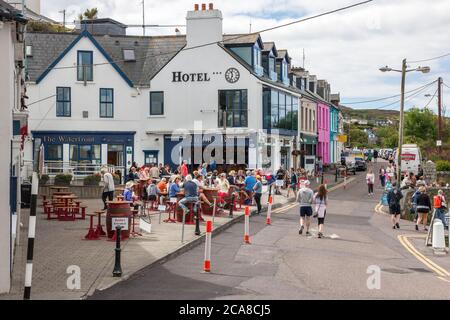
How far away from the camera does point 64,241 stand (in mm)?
18578

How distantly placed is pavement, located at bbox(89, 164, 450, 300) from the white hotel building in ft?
66.8

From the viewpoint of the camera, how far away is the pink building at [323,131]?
65.2 metres

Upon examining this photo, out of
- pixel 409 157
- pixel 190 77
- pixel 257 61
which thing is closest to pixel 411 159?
pixel 409 157

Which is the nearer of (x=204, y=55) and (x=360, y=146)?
(x=204, y=55)

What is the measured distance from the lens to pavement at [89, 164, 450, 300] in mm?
12570

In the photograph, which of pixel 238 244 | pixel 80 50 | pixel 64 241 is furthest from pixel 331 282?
pixel 80 50

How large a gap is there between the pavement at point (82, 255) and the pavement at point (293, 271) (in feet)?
0.99

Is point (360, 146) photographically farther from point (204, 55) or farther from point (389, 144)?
point (204, 55)

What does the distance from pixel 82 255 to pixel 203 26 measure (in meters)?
30.1

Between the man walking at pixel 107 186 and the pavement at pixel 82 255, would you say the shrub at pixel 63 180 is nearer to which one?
the man walking at pixel 107 186

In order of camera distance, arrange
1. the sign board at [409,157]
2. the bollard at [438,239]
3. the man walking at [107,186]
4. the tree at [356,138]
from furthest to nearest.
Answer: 1. the tree at [356,138]
2. the sign board at [409,157]
3. the man walking at [107,186]
4. the bollard at [438,239]

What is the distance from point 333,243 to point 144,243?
5.73m

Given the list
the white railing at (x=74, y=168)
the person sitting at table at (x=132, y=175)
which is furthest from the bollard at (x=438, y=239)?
the white railing at (x=74, y=168)
